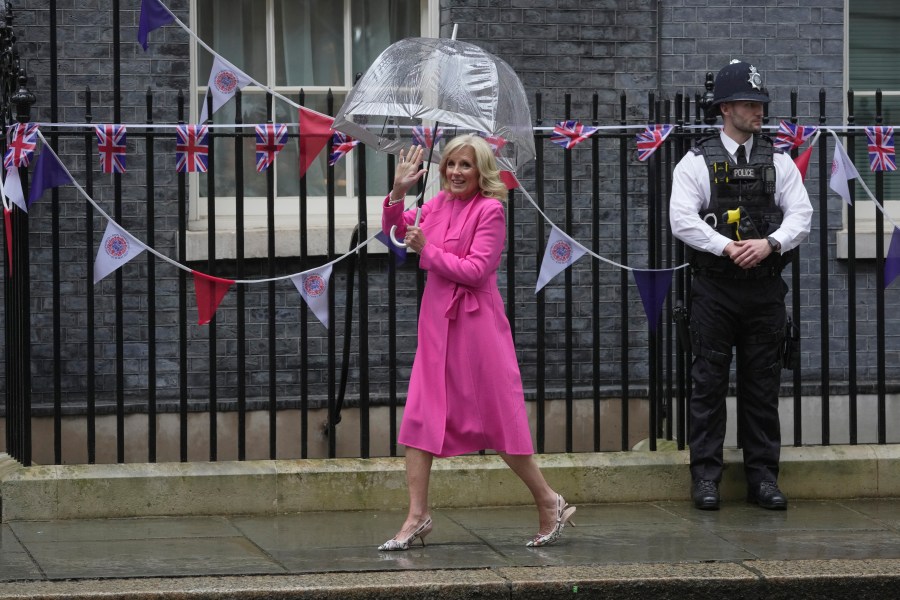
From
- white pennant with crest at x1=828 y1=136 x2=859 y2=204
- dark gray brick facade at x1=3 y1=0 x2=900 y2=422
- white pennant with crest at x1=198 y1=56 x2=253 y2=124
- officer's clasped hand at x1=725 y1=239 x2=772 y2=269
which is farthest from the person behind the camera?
dark gray brick facade at x1=3 y1=0 x2=900 y2=422

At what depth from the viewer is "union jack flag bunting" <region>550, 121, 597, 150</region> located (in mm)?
7094

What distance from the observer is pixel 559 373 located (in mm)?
9406

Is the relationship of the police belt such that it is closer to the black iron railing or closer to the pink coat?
the black iron railing

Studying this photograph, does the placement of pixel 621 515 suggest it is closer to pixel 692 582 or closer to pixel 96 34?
pixel 692 582

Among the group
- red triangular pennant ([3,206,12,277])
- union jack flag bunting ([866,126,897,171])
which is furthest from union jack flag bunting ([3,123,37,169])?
union jack flag bunting ([866,126,897,171])

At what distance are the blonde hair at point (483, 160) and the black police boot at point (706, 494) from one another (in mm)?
1950

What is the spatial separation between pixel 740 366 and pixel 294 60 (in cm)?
385

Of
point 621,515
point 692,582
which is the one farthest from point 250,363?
point 692,582

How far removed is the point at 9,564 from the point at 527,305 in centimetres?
441

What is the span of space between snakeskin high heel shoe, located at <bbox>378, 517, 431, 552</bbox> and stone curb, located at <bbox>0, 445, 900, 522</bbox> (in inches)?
36.7

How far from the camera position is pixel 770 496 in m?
7.05

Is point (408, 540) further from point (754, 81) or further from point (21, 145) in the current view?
point (754, 81)

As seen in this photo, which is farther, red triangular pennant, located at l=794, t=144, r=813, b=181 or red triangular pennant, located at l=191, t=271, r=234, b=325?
red triangular pennant, located at l=794, t=144, r=813, b=181

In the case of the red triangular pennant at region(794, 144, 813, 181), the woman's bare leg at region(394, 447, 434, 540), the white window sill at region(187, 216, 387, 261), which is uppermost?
the red triangular pennant at region(794, 144, 813, 181)
